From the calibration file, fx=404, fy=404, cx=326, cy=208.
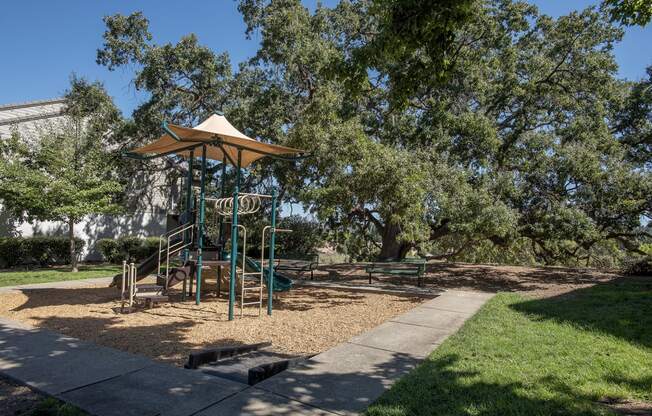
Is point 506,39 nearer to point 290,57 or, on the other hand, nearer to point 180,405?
point 290,57

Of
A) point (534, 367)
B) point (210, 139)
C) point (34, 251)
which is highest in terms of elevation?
point (210, 139)

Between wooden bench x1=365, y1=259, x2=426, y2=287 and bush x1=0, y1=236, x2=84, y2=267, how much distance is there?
1373 cm

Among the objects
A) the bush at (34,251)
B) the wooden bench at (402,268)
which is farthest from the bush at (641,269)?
the bush at (34,251)

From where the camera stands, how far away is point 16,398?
12.0 ft

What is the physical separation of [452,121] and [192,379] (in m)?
12.7

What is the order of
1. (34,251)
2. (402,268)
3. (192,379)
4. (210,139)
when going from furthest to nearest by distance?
(34,251)
(402,268)
(210,139)
(192,379)

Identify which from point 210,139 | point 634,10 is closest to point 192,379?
point 210,139

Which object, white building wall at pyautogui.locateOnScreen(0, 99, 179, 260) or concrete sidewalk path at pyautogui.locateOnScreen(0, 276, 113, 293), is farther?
white building wall at pyautogui.locateOnScreen(0, 99, 179, 260)

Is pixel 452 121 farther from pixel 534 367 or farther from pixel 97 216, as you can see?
pixel 97 216

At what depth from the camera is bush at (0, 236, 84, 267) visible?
16.0m

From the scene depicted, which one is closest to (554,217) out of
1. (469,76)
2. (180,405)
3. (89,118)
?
(469,76)

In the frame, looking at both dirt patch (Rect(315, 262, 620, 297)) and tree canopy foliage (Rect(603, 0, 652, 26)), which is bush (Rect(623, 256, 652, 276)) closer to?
dirt patch (Rect(315, 262, 620, 297))

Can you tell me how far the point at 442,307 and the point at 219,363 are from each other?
5.40 metres

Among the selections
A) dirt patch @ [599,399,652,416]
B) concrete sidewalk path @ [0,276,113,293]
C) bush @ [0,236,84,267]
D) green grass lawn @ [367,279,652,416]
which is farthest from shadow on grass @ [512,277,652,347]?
bush @ [0,236,84,267]
